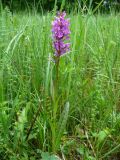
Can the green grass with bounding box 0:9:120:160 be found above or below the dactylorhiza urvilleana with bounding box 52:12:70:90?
below

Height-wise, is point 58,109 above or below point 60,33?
below

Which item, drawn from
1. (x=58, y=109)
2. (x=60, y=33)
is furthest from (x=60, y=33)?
Result: (x=58, y=109)

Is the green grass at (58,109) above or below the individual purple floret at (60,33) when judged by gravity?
below

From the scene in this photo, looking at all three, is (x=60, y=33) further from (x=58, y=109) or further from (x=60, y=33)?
(x=58, y=109)

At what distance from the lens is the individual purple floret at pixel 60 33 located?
1165mm

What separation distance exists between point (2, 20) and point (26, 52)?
1.38ft

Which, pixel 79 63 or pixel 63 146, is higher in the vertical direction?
pixel 79 63

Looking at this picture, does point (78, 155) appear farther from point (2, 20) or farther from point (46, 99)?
point (2, 20)

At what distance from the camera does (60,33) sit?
1.17 meters

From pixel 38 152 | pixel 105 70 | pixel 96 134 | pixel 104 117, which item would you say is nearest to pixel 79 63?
pixel 105 70

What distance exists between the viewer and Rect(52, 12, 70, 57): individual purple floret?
1.17 metres

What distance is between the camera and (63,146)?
4.16 feet

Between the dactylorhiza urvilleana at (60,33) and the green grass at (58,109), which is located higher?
the dactylorhiza urvilleana at (60,33)

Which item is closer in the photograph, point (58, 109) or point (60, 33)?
point (60, 33)
